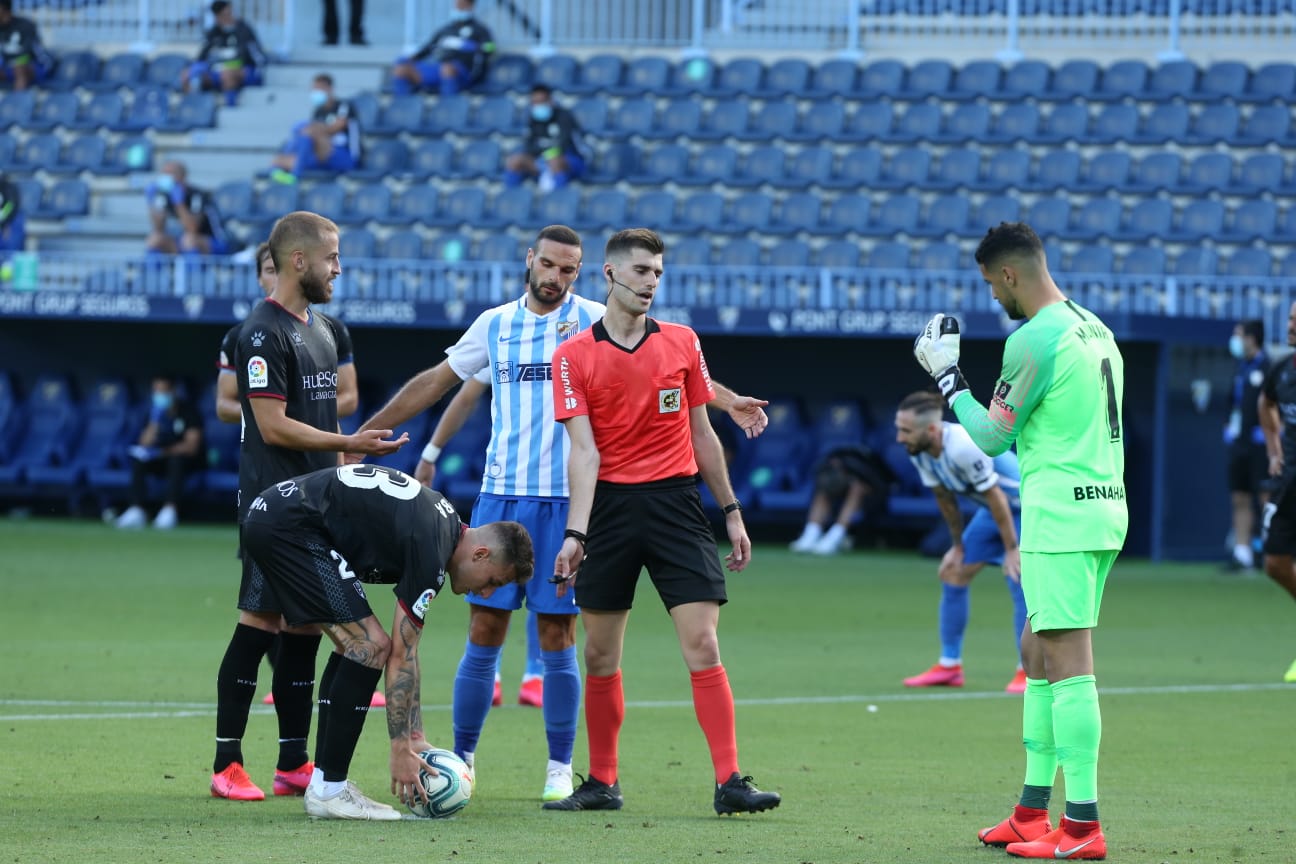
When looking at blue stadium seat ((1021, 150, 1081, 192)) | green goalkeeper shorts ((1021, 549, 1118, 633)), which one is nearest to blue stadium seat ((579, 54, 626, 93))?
blue stadium seat ((1021, 150, 1081, 192))

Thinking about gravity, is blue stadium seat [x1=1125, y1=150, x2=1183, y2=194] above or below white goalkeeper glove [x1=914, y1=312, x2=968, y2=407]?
above

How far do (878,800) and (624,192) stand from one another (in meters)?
17.1

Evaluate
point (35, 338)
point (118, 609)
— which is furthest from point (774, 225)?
point (118, 609)

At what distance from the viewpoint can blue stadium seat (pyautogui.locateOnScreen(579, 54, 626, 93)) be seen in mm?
26328

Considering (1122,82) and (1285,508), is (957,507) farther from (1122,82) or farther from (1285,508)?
(1122,82)

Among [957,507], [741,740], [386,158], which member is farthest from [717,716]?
[386,158]

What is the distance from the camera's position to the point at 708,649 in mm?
6949

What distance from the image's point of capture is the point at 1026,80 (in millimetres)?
24844

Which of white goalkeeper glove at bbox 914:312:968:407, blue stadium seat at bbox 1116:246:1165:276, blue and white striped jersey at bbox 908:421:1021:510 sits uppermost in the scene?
blue stadium seat at bbox 1116:246:1165:276

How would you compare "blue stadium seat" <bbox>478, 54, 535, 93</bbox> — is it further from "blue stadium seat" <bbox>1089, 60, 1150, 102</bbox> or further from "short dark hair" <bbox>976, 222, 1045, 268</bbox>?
"short dark hair" <bbox>976, 222, 1045, 268</bbox>

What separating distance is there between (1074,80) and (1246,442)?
789cm

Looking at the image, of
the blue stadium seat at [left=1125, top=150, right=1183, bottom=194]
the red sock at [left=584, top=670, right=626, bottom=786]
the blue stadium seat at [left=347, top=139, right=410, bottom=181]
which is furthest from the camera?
the blue stadium seat at [left=347, top=139, right=410, bottom=181]

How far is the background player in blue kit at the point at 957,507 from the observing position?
10.6 metres

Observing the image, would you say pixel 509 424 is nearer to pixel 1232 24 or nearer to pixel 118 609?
pixel 118 609
